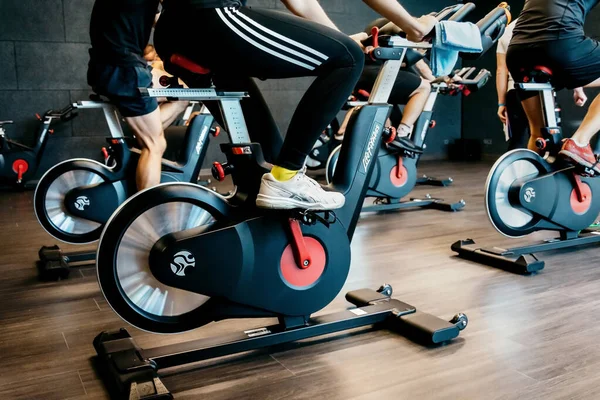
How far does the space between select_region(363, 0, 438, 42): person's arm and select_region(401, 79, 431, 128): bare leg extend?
2.60m

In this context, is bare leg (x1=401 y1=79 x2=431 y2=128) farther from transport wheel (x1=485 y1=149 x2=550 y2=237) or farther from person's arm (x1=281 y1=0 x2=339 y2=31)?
person's arm (x1=281 y1=0 x2=339 y2=31)

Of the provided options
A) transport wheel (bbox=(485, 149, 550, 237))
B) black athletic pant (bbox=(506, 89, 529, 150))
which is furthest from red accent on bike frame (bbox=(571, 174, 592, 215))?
black athletic pant (bbox=(506, 89, 529, 150))

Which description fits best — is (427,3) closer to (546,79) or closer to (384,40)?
(546,79)

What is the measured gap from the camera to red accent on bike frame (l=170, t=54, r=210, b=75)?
162cm

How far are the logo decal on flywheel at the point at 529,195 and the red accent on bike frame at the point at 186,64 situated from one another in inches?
69.9

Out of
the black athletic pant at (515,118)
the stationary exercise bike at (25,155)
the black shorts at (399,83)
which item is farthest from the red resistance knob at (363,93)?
the stationary exercise bike at (25,155)

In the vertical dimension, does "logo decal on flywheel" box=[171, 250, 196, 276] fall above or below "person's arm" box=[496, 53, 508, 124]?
below

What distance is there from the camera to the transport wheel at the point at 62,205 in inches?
116

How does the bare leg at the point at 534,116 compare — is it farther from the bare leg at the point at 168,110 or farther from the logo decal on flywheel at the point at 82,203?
the logo decal on flywheel at the point at 82,203

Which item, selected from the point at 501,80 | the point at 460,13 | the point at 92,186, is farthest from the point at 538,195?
the point at 92,186

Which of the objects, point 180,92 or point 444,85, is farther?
point 444,85

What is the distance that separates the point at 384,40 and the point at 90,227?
1985 millimetres

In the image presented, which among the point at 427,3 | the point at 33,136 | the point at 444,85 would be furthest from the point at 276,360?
the point at 427,3

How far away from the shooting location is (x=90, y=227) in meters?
3.04
